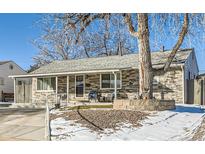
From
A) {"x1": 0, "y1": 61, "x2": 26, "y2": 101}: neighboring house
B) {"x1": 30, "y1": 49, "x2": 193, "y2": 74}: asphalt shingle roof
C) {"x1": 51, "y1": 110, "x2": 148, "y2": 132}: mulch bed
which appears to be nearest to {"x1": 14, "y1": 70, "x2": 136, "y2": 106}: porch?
{"x1": 30, "y1": 49, "x2": 193, "y2": 74}: asphalt shingle roof

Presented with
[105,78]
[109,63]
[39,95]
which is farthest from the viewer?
[39,95]

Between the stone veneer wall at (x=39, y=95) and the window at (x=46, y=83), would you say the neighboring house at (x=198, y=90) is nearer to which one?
the stone veneer wall at (x=39, y=95)

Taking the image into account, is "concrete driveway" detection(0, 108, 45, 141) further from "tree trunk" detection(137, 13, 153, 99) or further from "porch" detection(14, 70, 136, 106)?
"porch" detection(14, 70, 136, 106)

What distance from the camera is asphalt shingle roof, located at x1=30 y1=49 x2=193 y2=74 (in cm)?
1827

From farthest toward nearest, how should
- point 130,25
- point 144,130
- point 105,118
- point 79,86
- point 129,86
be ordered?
point 79,86 < point 129,86 < point 130,25 < point 105,118 < point 144,130

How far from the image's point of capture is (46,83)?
21297 millimetres

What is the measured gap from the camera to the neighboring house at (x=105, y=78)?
17484mm

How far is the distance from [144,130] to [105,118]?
62.3 inches

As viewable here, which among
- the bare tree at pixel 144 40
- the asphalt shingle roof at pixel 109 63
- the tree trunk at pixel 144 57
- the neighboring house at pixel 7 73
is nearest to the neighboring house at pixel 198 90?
the asphalt shingle roof at pixel 109 63

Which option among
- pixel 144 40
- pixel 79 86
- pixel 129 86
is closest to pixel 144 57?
pixel 144 40

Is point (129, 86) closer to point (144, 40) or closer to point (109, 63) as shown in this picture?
point (109, 63)
